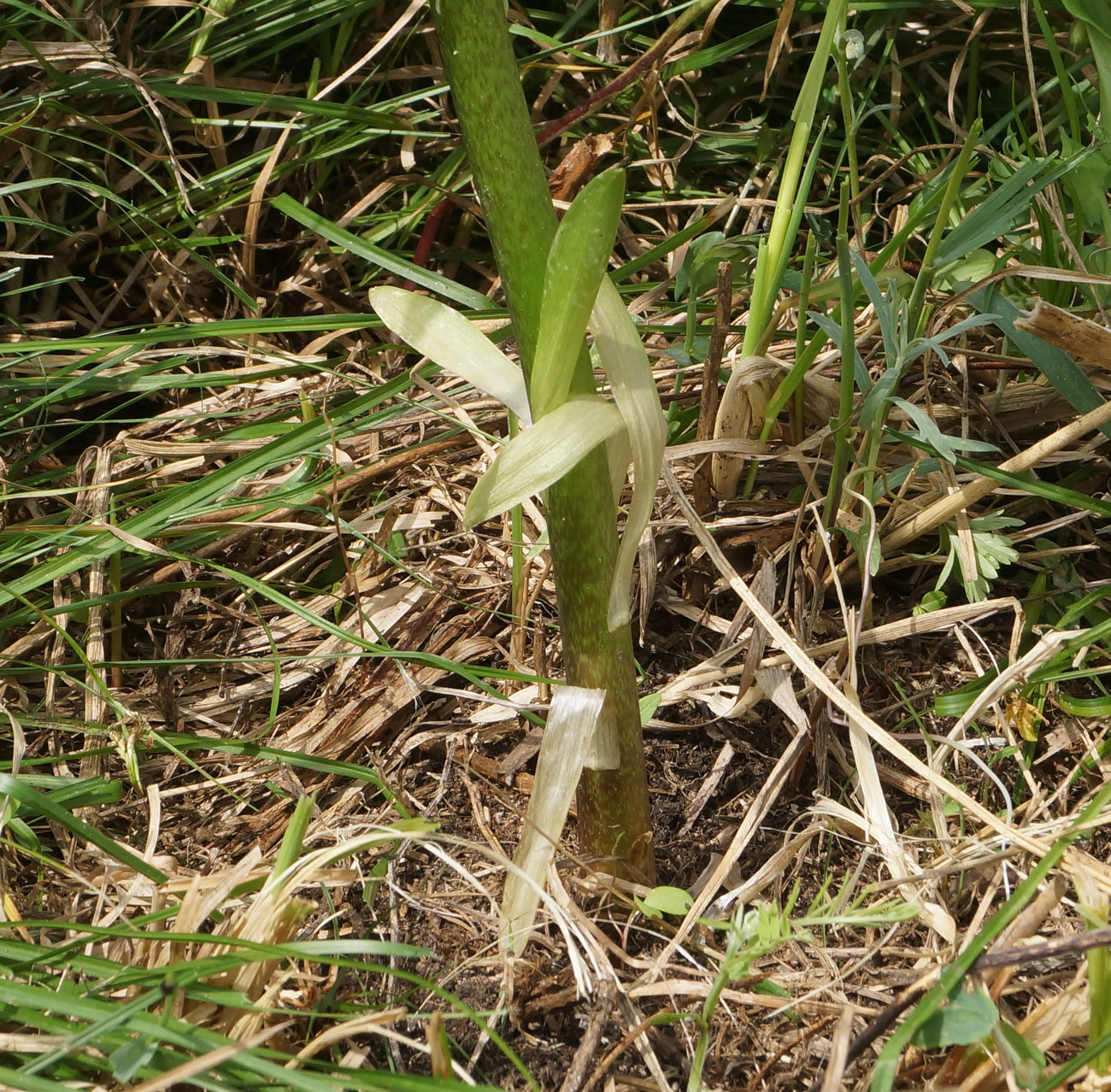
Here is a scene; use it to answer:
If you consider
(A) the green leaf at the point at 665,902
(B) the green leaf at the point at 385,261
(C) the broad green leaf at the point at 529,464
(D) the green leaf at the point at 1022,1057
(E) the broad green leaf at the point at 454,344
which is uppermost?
(E) the broad green leaf at the point at 454,344

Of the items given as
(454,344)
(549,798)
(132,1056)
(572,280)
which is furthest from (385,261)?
(132,1056)

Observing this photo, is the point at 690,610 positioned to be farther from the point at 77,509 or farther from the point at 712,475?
the point at 77,509

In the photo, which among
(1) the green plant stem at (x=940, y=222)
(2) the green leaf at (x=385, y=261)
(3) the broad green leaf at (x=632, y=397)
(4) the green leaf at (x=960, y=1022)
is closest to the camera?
(4) the green leaf at (x=960, y=1022)

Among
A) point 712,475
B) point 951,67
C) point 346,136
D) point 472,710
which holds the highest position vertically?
point 346,136

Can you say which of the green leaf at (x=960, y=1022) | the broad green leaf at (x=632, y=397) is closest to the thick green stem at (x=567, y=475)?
the broad green leaf at (x=632, y=397)

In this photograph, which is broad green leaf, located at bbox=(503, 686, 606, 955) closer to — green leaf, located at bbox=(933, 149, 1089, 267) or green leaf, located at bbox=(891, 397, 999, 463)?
green leaf, located at bbox=(891, 397, 999, 463)

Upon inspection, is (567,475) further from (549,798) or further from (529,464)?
(549,798)

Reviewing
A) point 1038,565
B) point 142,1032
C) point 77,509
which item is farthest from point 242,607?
point 1038,565

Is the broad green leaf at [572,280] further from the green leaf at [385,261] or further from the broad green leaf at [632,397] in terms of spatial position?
the green leaf at [385,261]
